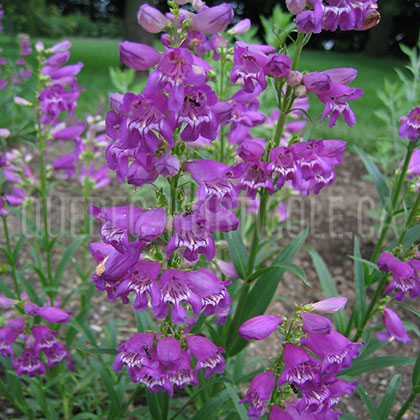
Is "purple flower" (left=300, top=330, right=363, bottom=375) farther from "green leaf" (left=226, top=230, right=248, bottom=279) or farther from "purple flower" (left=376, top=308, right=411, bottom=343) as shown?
"purple flower" (left=376, top=308, right=411, bottom=343)

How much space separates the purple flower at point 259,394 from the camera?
1605 millimetres

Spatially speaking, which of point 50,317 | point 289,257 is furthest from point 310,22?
point 50,317

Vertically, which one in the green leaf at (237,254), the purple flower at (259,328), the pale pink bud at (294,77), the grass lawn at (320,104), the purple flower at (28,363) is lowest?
the grass lawn at (320,104)

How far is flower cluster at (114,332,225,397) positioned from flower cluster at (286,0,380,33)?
1.21 meters

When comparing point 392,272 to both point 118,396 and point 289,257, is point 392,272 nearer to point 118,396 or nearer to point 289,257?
point 289,257

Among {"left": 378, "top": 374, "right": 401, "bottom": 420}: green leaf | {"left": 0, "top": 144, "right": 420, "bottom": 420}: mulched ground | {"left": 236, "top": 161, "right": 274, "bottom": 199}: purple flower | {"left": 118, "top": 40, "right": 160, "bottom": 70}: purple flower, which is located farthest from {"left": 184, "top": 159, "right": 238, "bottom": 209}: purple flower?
{"left": 0, "top": 144, "right": 420, "bottom": 420}: mulched ground

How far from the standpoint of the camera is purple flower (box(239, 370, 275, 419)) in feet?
5.27

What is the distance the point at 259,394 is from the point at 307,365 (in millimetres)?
206

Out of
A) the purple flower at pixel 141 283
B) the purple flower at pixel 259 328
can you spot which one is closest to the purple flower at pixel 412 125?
the purple flower at pixel 259 328

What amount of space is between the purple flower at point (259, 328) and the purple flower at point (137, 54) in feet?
3.22

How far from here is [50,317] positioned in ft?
6.94

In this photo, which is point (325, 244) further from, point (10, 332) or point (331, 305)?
point (10, 332)

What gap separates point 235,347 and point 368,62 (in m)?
22.0

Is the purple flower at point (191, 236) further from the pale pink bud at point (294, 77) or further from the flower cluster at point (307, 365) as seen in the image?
the pale pink bud at point (294, 77)
